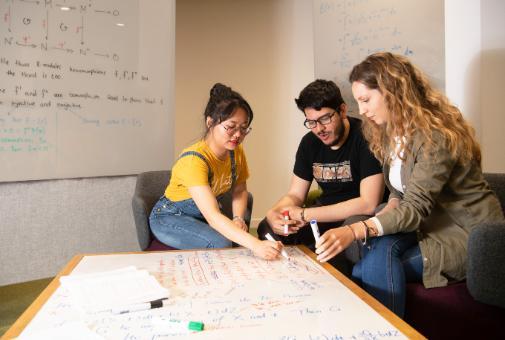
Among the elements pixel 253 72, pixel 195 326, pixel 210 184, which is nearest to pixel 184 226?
pixel 210 184

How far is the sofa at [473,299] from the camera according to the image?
1.16m

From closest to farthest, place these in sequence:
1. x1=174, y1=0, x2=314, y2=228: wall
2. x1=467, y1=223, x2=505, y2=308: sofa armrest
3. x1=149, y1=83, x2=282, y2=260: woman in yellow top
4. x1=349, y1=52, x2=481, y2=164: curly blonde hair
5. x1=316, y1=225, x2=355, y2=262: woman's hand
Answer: x1=467, y1=223, x2=505, y2=308: sofa armrest < x1=316, y1=225, x2=355, y2=262: woman's hand < x1=349, y1=52, x2=481, y2=164: curly blonde hair < x1=149, y1=83, x2=282, y2=260: woman in yellow top < x1=174, y1=0, x2=314, y2=228: wall

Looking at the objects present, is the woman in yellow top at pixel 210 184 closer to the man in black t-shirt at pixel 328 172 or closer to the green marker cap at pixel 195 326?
the man in black t-shirt at pixel 328 172

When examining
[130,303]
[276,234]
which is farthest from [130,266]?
[276,234]

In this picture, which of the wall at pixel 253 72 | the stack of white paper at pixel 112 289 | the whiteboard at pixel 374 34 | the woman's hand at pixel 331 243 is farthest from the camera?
the wall at pixel 253 72

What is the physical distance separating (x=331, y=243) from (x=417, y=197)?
1.02 feet

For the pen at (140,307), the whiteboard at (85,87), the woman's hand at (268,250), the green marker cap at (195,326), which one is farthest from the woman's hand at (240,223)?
the whiteboard at (85,87)

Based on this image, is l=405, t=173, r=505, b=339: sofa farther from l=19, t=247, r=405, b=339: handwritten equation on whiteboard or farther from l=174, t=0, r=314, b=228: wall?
l=174, t=0, r=314, b=228: wall

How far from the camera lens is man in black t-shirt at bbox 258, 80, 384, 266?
181 centimetres

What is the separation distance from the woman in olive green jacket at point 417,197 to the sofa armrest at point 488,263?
0.43 ft

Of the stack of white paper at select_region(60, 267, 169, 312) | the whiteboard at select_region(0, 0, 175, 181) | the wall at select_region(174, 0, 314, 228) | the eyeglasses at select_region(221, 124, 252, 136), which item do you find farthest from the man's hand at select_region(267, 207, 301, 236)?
the wall at select_region(174, 0, 314, 228)

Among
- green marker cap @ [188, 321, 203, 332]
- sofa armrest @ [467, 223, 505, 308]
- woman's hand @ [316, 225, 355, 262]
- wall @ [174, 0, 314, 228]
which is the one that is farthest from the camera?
wall @ [174, 0, 314, 228]

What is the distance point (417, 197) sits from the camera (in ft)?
4.42

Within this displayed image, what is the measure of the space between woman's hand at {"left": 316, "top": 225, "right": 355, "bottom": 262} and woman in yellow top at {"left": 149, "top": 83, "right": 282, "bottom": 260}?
0.32 meters
